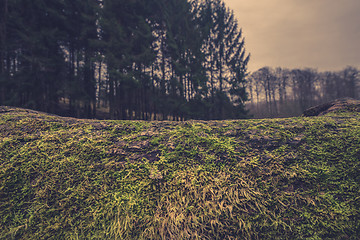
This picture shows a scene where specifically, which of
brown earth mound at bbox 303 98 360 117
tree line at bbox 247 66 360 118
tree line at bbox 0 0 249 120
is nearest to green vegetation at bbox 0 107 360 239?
brown earth mound at bbox 303 98 360 117

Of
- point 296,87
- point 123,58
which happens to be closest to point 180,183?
point 123,58

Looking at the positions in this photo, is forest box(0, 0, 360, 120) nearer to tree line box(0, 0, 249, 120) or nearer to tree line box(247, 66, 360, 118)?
tree line box(0, 0, 249, 120)

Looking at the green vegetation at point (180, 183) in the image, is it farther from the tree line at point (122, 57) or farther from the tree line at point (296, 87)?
the tree line at point (296, 87)

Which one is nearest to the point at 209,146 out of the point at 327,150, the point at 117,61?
the point at 327,150

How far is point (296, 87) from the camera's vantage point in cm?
3225

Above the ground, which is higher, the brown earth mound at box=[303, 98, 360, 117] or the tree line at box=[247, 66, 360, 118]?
the tree line at box=[247, 66, 360, 118]

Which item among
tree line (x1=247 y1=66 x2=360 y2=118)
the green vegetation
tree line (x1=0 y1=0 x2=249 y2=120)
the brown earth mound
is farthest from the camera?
tree line (x1=247 y1=66 x2=360 y2=118)

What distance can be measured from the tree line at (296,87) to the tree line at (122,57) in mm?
16079

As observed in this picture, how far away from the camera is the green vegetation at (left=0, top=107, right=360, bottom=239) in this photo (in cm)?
130

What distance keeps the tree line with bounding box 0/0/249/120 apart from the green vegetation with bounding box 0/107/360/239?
40.6 feet

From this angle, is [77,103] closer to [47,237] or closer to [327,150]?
[47,237]

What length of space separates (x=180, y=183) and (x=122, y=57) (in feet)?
47.5

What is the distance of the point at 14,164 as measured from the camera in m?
1.65

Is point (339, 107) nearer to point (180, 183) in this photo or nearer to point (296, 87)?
point (180, 183)
